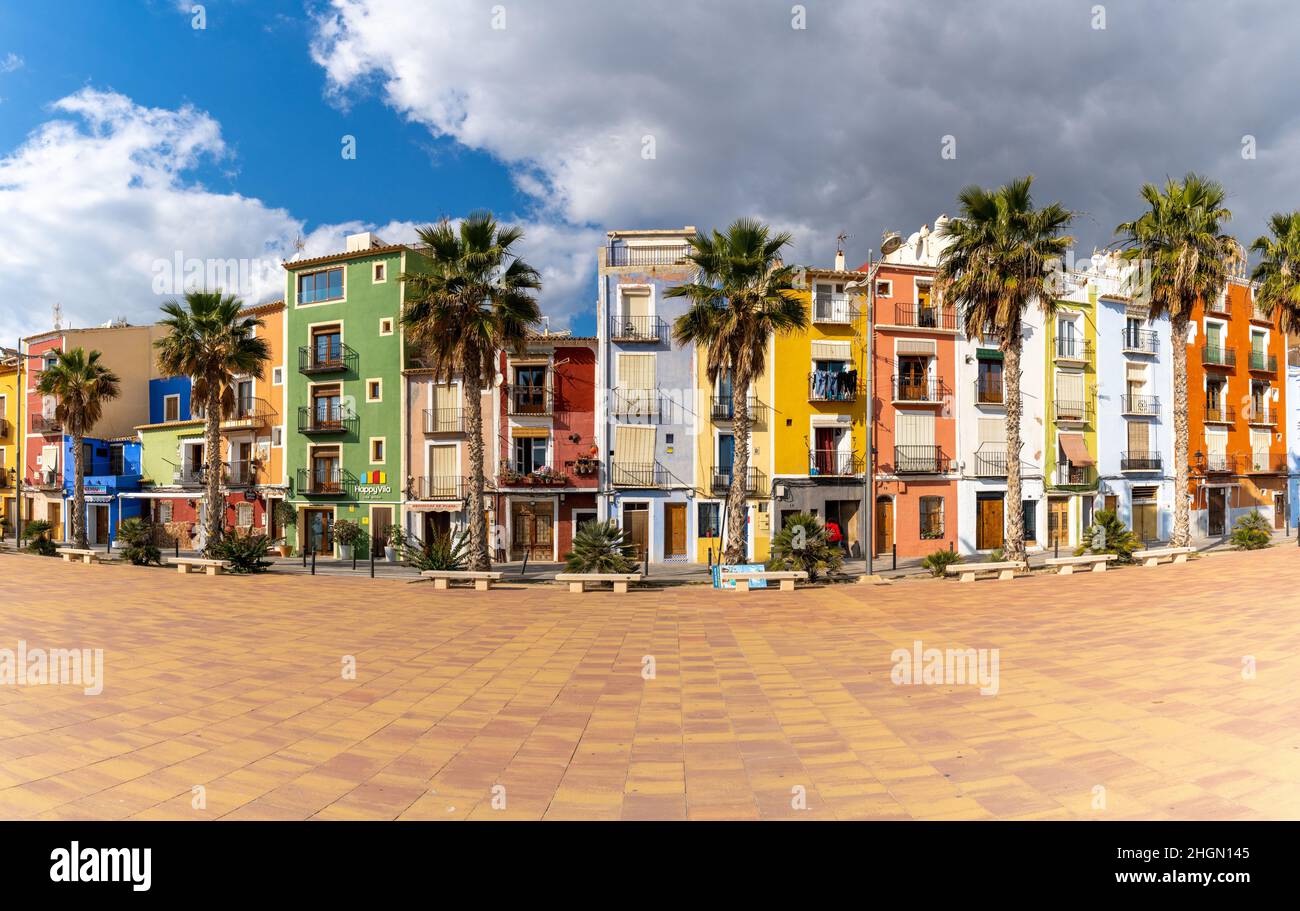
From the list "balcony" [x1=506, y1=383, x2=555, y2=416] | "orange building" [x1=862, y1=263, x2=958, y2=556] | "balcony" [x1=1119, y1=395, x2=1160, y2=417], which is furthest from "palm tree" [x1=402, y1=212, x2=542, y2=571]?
"balcony" [x1=1119, y1=395, x2=1160, y2=417]

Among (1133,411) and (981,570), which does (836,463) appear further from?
(1133,411)

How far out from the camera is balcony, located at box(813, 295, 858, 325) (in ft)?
95.9

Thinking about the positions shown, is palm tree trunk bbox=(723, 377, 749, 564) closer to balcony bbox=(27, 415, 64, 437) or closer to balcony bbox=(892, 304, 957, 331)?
balcony bbox=(892, 304, 957, 331)

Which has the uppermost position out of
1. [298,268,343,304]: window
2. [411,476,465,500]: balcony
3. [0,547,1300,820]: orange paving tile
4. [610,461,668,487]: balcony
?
[298,268,343,304]: window

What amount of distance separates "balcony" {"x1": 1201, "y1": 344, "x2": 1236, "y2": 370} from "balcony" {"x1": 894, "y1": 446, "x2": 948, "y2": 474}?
20.0 m

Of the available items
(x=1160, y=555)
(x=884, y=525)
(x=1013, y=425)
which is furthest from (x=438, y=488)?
(x=1160, y=555)

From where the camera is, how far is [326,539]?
101 ft

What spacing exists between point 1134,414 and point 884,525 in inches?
658

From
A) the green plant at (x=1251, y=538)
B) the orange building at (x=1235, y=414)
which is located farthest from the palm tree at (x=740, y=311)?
the orange building at (x=1235, y=414)

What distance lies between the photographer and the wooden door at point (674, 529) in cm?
2831

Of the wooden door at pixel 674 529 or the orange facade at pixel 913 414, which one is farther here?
the orange facade at pixel 913 414

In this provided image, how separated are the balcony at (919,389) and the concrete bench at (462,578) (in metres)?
21.6

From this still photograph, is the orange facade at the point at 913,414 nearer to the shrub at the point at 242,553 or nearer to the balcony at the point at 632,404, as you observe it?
the balcony at the point at 632,404

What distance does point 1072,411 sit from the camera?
31875mm
